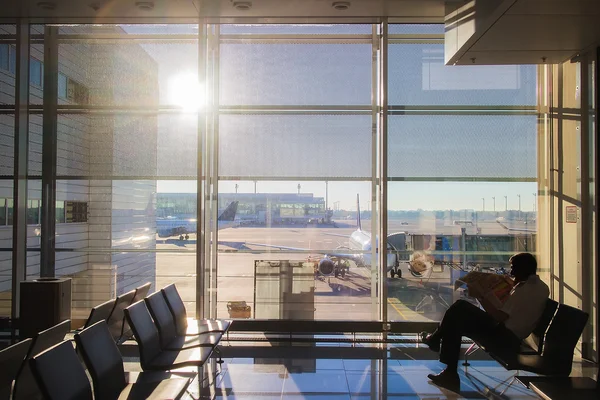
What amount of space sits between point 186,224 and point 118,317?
1928mm

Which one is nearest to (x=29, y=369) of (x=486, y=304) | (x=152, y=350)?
(x=152, y=350)

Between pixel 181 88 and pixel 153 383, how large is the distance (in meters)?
4.23

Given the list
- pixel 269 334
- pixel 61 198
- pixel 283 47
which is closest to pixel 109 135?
pixel 61 198

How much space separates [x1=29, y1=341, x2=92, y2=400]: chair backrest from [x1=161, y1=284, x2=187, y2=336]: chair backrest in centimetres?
181

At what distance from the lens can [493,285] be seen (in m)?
4.64

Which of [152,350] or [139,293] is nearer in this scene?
[152,350]

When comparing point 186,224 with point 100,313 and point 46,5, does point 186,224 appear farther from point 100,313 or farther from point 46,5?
point 46,5

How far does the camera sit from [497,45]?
17.0 feet

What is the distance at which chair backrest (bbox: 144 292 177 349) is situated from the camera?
4098mm

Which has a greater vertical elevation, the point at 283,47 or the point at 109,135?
the point at 283,47

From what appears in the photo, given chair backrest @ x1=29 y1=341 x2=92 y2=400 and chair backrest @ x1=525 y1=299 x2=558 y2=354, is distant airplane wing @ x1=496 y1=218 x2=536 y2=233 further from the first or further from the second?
chair backrest @ x1=29 y1=341 x2=92 y2=400

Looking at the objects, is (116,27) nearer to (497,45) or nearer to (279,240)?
(279,240)

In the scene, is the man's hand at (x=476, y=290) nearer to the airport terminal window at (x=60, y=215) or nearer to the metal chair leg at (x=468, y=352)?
the metal chair leg at (x=468, y=352)

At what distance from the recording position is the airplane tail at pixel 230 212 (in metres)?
6.34
